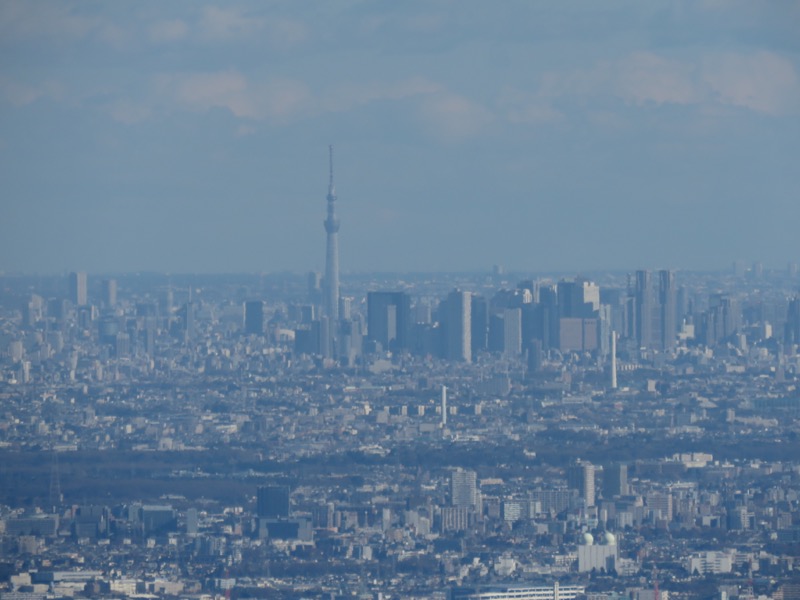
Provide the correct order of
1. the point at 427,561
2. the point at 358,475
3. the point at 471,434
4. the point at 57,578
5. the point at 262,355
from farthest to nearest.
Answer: the point at 262,355
the point at 471,434
the point at 358,475
the point at 427,561
the point at 57,578

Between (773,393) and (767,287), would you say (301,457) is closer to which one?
(773,393)

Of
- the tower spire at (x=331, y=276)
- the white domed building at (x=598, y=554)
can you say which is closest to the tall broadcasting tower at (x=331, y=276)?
the tower spire at (x=331, y=276)

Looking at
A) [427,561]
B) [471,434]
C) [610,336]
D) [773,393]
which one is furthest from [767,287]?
[427,561]

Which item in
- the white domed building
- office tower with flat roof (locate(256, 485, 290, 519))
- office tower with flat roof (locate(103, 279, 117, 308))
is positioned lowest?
the white domed building

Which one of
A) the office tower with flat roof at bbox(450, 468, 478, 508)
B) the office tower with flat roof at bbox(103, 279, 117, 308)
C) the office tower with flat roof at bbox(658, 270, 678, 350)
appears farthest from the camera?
the office tower with flat roof at bbox(658, 270, 678, 350)

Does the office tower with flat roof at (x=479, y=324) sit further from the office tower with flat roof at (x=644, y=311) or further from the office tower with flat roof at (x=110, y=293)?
the office tower with flat roof at (x=110, y=293)

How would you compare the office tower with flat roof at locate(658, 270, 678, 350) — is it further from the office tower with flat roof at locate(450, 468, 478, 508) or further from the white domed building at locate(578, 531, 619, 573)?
the white domed building at locate(578, 531, 619, 573)

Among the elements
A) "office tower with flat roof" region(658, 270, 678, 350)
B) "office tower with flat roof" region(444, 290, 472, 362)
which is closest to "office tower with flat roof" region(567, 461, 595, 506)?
"office tower with flat roof" region(444, 290, 472, 362)
